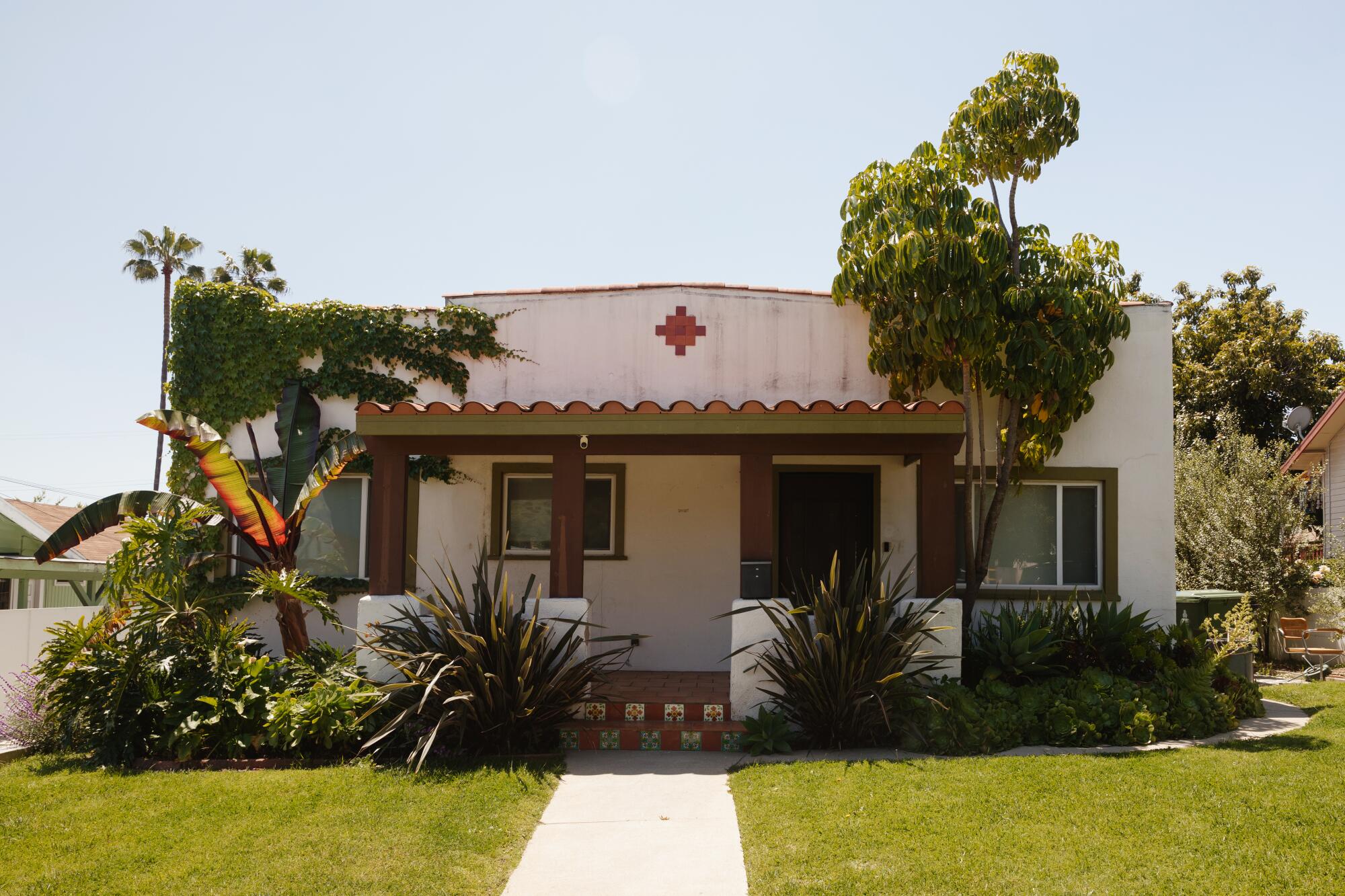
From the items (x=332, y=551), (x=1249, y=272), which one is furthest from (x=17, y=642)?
(x=1249, y=272)

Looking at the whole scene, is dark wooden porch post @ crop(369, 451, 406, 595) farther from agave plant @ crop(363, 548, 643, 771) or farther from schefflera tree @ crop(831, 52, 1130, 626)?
schefflera tree @ crop(831, 52, 1130, 626)

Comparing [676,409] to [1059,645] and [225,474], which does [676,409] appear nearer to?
[1059,645]

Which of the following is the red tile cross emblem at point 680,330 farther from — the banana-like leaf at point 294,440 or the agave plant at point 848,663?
the banana-like leaf at point 294,440

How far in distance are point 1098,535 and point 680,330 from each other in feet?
16.5

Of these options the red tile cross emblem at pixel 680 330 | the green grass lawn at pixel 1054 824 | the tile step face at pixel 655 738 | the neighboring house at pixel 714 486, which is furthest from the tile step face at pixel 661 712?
the red tile cross emblem at pixel 680 330

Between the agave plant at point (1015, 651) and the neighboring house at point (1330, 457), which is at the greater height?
the neighboring house at point (1330, 457)

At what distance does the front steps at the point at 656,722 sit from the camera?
809 cm

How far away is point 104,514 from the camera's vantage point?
949 centimetres

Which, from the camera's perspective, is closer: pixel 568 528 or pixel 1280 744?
pixel 1280 744

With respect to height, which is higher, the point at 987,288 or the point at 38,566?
the point at 987,288

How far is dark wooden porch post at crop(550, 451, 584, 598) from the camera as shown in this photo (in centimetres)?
866

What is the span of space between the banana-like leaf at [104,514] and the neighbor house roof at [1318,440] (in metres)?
17.1

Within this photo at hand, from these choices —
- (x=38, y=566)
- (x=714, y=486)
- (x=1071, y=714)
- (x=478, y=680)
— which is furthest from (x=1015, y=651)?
(x=38, y=566)

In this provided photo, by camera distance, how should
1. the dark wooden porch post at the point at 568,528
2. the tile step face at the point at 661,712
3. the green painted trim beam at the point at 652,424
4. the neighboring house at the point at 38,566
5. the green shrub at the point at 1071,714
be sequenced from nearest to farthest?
the green shrub at the point at 1071,714, the tile step face at the point at 661,712, the green painted trim beam at the point at 652,424, the dark wooden porch post at the point at 568,528, the neighboring house at the point at 38,566
